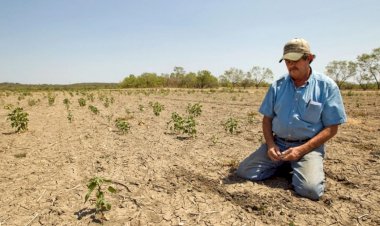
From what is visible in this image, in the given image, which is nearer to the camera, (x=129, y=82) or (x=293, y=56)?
(x=293, y=56)

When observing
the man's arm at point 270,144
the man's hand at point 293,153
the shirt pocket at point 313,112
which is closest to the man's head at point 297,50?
the shirt pocket at point 313,112

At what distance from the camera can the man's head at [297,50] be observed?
3274 mm

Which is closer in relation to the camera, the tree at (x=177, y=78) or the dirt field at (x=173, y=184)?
the dirt field at (x=173, y=184)

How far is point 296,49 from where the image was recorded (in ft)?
10.8

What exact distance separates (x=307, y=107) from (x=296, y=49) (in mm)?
659

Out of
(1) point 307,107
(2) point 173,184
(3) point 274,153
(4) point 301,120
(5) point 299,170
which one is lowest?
(2) point 173,184

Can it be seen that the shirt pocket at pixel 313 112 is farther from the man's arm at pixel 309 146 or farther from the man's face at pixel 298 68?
the man's face at pixel 298 68

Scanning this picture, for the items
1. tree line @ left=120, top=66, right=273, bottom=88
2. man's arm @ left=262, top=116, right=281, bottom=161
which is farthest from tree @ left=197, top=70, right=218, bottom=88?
man's arm @ left=262, top=116, right=281, bottom=161

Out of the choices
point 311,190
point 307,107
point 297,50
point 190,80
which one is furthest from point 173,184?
point 190,80

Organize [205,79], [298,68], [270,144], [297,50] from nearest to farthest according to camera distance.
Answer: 1. [297,50]
2. [298,68]
3. [270,144]
4. [205,79]

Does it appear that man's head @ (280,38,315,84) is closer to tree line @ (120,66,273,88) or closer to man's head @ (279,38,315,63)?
man's head @ (279,38,315,63)

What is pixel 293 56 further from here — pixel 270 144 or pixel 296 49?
pixel 270 144

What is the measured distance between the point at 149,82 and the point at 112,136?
67.4 metres

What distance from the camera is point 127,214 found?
2.98 meters
